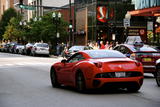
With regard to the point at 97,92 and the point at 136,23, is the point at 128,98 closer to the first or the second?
the point at 97,92

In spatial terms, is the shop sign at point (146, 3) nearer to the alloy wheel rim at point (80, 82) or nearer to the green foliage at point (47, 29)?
the green foliage at point (47, 29)

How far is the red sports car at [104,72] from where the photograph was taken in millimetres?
12867

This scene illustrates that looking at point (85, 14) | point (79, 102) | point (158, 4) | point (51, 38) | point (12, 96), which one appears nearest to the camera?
point (79, 102)

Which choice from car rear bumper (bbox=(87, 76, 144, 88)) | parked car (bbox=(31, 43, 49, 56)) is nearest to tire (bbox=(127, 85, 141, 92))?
car rear bumper (bbox=(87, 76, 144, 88))

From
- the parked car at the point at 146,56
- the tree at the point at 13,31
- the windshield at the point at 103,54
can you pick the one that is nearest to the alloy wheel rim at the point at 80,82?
the windshield at the point at 103,54

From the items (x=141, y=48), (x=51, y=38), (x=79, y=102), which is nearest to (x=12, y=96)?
(x=79, y=102)

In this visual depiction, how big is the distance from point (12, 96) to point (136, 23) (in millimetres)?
60125

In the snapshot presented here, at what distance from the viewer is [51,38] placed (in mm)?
62875

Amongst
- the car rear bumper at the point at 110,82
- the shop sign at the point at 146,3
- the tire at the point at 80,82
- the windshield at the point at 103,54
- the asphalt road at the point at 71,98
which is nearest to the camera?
the asphalt road at the point at 71,98

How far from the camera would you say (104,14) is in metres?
69.3

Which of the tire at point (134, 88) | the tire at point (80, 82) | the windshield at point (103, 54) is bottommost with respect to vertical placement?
the tire at point (134, 88)

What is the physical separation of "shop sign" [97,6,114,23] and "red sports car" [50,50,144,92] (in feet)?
182

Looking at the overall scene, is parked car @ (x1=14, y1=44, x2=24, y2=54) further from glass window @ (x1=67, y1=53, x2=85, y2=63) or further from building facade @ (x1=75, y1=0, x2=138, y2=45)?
glass window @ (x1=67, y1=53, x2=85, y2=63)

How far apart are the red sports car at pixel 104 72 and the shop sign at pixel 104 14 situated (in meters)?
55.4
